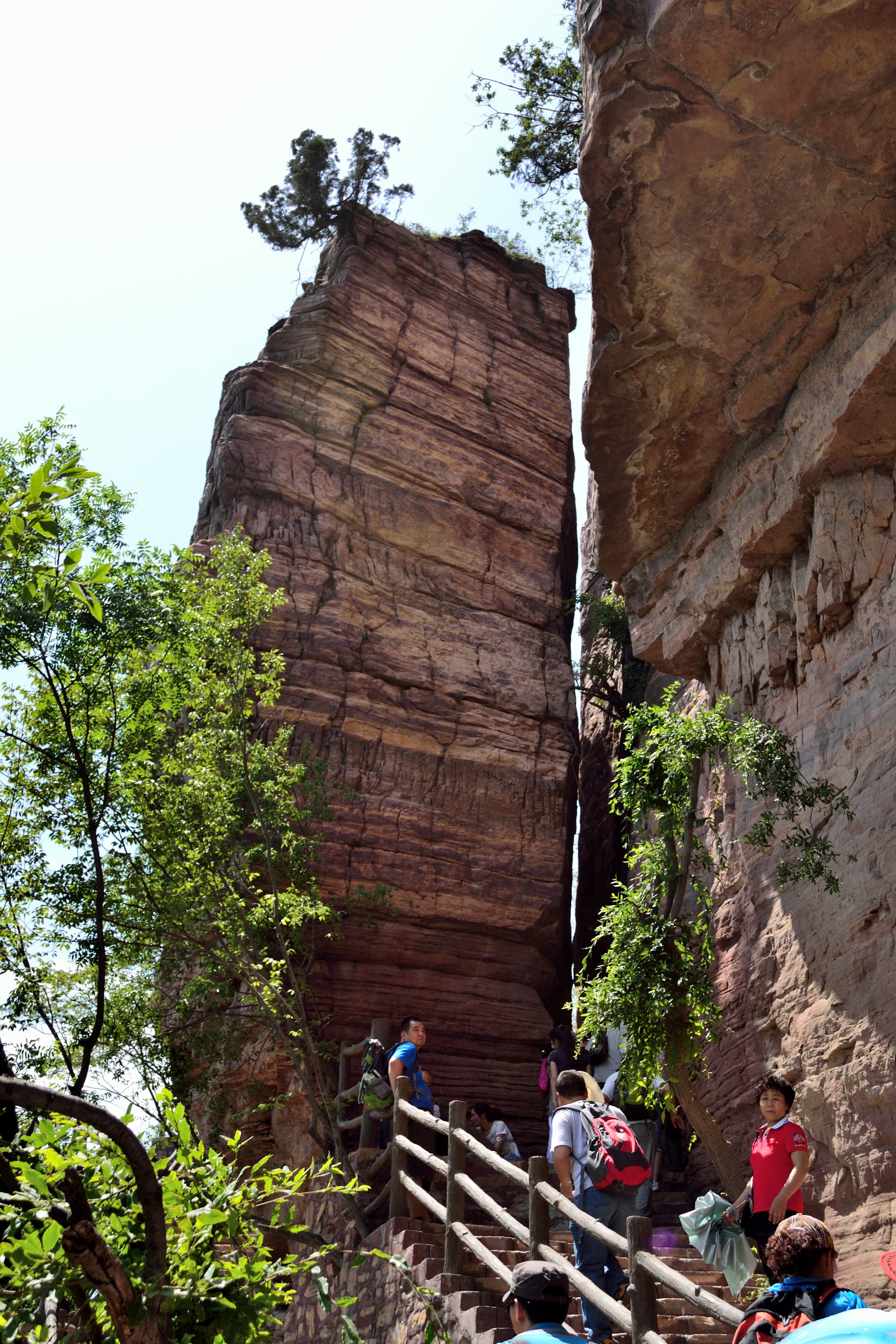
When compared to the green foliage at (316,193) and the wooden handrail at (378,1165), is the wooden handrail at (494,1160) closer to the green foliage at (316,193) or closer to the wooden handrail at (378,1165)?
the wooden handrail at (378,1165)

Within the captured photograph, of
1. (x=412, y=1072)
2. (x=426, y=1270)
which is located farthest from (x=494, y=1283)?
(x=412, y=1072)

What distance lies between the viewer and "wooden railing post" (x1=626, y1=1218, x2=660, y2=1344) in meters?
5.19

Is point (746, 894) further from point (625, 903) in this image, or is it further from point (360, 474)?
point (360, 474)

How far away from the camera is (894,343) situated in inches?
370

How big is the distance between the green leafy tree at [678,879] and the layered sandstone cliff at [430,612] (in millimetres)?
5719

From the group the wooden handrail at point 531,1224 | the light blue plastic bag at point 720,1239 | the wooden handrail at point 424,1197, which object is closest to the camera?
the wooden handrail at point 531,1224

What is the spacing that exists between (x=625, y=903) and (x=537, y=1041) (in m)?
7.08

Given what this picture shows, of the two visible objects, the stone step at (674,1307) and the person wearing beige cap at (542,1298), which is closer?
the person wearing beige cap at (542,1298)

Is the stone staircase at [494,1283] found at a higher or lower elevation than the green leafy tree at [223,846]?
lower

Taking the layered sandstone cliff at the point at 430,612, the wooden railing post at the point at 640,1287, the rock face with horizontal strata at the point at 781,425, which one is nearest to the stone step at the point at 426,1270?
the wooden railing post at the point at 640,1287

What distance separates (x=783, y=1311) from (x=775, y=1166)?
8.92 feet

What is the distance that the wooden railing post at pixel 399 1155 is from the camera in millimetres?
8727

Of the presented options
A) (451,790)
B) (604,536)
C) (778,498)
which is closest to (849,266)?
(778,498)

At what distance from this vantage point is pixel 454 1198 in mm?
7805
